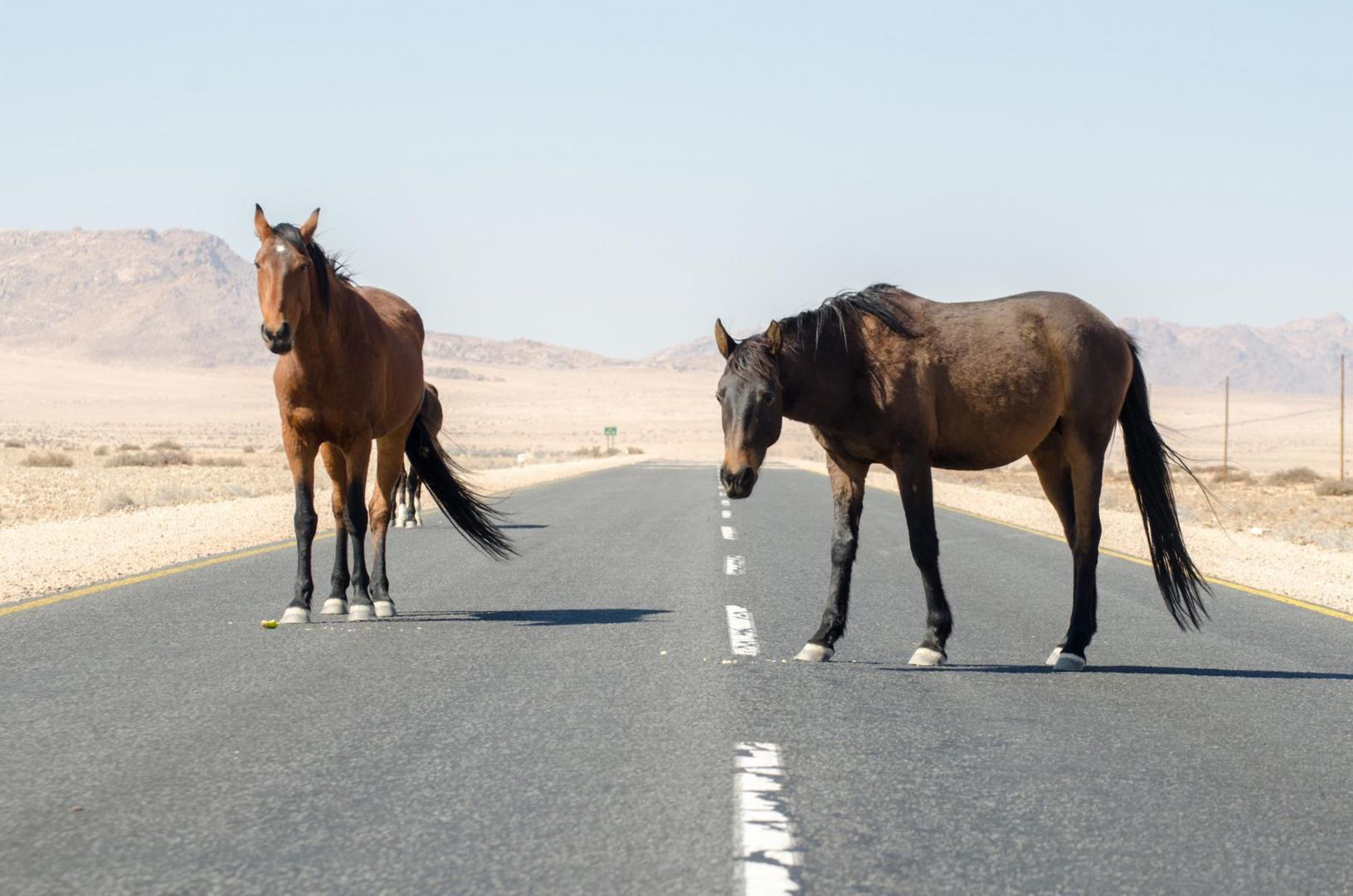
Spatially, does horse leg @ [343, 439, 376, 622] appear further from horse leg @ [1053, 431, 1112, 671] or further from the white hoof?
horse leg @ [1053, 431, 1112, 671]

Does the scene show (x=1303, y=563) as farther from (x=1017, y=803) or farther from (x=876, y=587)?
(x=1017, y=803)

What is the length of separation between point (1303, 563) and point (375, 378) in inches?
424

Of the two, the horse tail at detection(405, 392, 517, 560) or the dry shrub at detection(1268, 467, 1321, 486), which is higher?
the horse tail at detection(405, 392, 517, 560)

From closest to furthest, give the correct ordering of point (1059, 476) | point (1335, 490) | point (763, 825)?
point (763, 825), point (1059, 476), point (1335, 490)

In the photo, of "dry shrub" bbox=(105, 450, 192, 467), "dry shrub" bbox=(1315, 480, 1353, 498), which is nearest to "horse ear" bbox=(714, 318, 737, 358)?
"dry shrub" bbox=(1315, 480, 1353, 498)

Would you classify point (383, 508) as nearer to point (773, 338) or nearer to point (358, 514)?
point (358, 514)

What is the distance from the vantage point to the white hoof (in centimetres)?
882

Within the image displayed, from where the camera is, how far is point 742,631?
849cm

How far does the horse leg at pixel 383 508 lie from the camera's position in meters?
9.59

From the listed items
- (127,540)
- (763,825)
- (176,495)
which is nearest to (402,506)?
→ (127,540)

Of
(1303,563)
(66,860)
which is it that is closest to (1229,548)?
(1303,563)

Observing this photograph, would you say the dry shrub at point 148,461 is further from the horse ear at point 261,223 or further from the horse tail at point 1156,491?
the horse tail at point 1156,491

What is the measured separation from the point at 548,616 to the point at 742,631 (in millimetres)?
1476

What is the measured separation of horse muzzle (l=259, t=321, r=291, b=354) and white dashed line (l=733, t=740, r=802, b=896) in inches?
155
